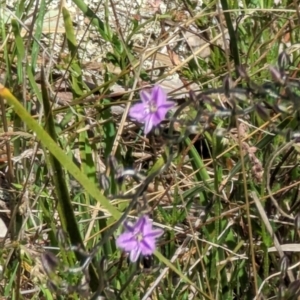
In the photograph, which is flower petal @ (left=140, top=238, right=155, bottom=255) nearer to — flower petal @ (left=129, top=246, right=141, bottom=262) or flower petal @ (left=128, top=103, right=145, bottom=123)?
flower petal @ (left=129, top=246, right=141, bottom=262)

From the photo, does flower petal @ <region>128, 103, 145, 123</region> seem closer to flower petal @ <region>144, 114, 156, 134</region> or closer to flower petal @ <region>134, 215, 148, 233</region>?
flower petal @ <region>144, 114, 156, 134</region>

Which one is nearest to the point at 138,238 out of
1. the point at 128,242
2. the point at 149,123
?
the point at 128,242

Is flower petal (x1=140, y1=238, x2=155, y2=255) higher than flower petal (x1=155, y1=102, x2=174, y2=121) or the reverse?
the reverse

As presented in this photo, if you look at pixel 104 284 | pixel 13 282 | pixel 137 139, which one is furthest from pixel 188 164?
pixel 104 284

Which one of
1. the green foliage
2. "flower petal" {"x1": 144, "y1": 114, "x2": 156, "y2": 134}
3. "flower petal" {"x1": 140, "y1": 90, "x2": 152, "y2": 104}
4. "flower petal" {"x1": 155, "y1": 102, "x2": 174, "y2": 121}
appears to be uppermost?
"flower petal" {"x1": 140, "y1": 90, "x2": 152, "y2": 104}

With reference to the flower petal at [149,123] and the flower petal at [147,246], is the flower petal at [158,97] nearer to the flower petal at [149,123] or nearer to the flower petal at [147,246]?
the flower petal at [149,123]

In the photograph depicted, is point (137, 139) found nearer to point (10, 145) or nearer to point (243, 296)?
point (10, 145)

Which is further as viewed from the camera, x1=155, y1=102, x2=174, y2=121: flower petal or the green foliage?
the green foliage

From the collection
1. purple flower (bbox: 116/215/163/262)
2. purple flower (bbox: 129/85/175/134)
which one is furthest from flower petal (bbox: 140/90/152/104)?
purple flower (bbox: 116/215/163/262)
